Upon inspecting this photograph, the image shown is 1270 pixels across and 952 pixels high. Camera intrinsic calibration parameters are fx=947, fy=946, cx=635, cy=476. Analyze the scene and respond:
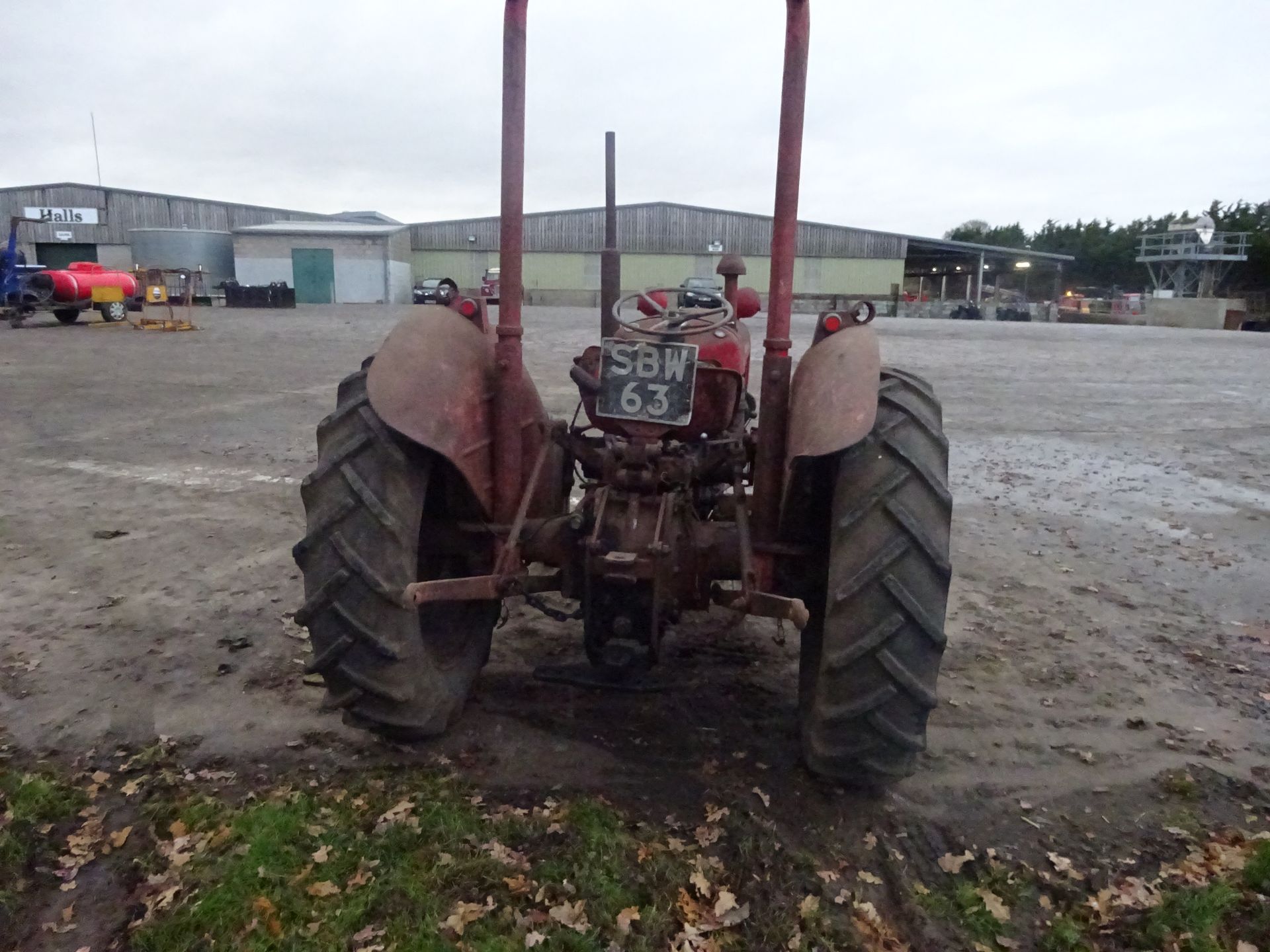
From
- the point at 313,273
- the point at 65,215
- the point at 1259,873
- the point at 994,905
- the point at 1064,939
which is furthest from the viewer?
the point at 65,215

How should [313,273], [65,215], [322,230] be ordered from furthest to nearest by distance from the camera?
[322,230] < [65,215] < [313,273]

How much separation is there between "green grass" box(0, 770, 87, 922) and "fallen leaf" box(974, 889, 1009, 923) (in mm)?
2680

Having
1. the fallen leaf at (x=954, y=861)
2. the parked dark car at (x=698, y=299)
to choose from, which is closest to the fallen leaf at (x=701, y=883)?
the fallen leaf at (x=954, y=861)

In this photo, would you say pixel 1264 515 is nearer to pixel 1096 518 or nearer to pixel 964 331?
pixel 1096 518

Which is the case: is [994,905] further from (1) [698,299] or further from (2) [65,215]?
(2) [65,215]

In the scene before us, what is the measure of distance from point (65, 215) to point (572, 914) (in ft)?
167

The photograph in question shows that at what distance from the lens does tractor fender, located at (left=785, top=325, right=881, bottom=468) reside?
2.81 meters

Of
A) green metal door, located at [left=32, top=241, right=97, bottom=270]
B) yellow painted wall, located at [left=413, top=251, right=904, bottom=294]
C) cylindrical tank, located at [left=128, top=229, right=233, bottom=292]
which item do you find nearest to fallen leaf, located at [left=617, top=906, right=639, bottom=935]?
yellow painted wall, located at [left=413, top=251, right=904, bottom=294]

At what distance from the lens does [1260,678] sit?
4.21 meters

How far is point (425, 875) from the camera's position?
8.81ft

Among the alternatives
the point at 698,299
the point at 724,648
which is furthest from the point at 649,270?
the point at 724,648

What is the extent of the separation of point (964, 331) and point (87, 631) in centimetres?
2927

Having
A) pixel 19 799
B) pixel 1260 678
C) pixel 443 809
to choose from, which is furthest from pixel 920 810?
pixel 19 799

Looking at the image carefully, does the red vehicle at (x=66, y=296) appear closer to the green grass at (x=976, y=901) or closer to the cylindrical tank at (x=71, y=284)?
the cylindrical tank at (x=71, y=284)
